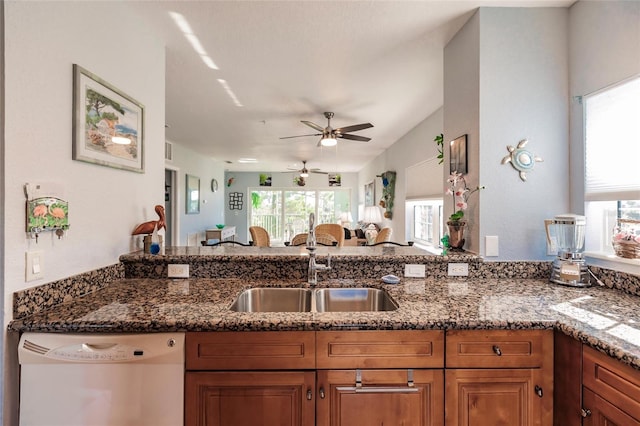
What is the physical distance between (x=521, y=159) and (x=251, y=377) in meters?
1.82

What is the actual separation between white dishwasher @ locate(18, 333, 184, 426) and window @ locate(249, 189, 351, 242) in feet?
26.5

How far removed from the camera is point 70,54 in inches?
53.3

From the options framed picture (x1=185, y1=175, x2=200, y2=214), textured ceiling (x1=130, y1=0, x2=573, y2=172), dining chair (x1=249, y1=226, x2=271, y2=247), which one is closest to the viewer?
textured ceiling (x1=130, y1=0, x2=573, y2=172)

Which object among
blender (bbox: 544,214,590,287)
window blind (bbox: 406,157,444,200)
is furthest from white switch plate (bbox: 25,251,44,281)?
window blind (bbox: 406,157,444,200)

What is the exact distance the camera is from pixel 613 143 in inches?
61.9

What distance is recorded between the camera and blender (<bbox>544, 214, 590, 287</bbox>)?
160cm

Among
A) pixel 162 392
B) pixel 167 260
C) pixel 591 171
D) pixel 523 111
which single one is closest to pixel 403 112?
pixel 523 111

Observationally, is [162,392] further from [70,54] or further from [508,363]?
[70,54]

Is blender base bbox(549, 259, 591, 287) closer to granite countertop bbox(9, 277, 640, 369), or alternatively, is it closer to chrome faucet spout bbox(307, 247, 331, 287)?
granite countertop bbox(9, 277, 640, 369)

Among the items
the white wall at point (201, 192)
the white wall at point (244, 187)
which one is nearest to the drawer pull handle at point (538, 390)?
the white wall at point (201, 192)

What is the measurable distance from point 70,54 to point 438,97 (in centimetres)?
296

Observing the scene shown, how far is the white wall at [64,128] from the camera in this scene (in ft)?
3.63

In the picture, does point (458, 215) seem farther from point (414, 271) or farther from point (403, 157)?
point (403, 157)

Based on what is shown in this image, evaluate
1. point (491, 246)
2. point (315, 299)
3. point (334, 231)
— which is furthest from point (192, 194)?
point (491, 246)
